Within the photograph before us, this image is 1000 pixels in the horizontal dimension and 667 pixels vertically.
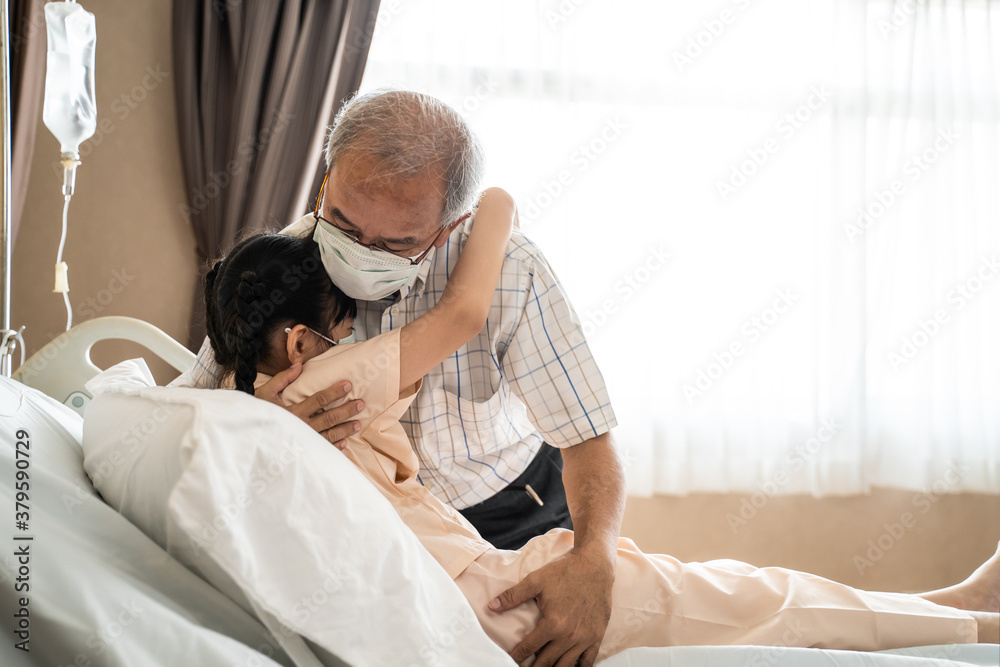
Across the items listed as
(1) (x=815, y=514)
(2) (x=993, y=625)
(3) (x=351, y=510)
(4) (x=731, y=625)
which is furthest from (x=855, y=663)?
A: (1) (x=815, y=514)

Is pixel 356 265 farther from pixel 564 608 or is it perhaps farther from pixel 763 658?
pixel 763 658

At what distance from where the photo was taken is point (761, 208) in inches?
116

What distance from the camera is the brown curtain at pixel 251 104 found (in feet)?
8.50

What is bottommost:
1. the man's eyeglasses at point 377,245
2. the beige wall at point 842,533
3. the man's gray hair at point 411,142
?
the beige wall at point 842,533

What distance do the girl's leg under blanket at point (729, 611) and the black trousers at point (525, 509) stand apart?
0.47 metres

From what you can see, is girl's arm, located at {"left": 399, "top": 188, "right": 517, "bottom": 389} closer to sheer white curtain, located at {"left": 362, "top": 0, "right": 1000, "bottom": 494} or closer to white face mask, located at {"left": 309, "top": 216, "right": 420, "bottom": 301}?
white face mask, located at {"left": 309, "top": 216, "right": 420, "bottom": 301}

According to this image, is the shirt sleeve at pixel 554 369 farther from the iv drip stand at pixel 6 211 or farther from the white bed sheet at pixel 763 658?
the iv drip stand at pixel 6 211

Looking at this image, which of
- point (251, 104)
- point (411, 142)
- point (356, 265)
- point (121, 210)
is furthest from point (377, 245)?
point (121, 210)

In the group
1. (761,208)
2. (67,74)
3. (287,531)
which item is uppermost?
(67,74)

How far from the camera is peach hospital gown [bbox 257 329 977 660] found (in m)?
0.95

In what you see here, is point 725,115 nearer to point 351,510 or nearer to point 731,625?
point 731,625

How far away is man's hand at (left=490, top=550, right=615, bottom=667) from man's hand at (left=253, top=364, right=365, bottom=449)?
35cm

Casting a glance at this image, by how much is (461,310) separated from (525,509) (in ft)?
2.03

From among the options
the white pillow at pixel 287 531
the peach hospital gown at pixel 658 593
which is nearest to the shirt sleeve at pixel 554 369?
the peach hospital gown at pixel 658 593
